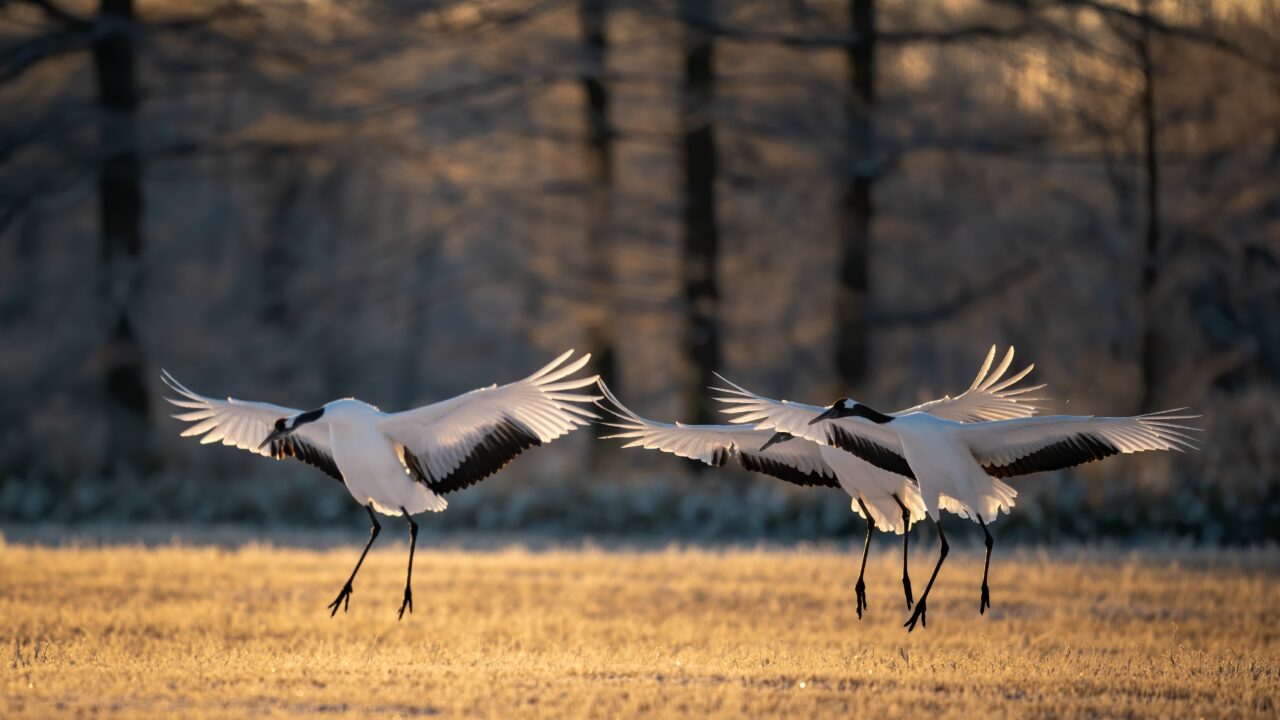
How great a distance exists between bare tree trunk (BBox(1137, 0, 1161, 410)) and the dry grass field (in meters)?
5.51

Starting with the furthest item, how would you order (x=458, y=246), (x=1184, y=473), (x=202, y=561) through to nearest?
1. (x=458, y=246)
2. (x=1184, y=473)
3. (x=202, y=561)

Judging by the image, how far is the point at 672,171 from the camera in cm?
2380

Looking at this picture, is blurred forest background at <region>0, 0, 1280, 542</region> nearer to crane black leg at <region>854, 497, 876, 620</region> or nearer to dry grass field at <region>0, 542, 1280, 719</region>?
dry grass field at <region>0, 542, 1280, 719</region>

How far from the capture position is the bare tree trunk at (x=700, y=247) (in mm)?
19703

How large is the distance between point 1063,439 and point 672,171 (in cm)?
1546

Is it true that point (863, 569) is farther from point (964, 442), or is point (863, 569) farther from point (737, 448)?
point (737, 448)

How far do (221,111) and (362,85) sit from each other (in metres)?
2.29

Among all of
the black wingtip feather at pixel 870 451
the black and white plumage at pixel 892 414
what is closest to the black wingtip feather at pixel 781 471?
the black and white plumage at pixel 892 414

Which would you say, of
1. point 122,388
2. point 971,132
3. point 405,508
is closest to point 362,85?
point 122,388

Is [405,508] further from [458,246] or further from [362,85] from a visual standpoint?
[458,246]

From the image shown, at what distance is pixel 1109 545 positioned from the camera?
51.1ft

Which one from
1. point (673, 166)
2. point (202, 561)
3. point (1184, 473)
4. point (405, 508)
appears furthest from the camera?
point (673, 166)

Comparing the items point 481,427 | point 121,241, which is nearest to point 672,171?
point 121,241

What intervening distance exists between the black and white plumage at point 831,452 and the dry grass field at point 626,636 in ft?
2.84
